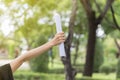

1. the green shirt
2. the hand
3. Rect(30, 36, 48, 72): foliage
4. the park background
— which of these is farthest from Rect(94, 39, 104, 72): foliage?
the green shirt

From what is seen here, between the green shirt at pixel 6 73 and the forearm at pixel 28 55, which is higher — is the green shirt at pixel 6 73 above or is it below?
below

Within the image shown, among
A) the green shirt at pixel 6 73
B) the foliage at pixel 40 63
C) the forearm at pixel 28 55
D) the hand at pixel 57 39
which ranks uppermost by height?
the foliage at pixel 40 63

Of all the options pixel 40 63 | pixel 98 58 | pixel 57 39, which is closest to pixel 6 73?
pixel 57 39

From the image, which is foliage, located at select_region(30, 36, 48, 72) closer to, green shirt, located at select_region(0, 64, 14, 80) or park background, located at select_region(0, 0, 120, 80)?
park background, located at select_region(0, 0, 120, 80)

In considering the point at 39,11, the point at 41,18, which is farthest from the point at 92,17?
the point at 41,18

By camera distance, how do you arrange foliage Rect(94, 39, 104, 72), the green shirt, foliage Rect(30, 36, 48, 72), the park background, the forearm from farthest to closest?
foliage Rect(94, 39, 104, 72), foliage Rect(30, 36, 48, 72), the park background, the forearm, the green shirt

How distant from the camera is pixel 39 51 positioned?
7.20ft

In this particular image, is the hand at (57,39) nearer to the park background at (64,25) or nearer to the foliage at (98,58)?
the park background at (64,25)

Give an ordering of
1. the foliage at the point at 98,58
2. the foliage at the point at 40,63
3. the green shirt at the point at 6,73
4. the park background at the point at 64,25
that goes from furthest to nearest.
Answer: the foliage at the point at 98,58 < the foliage at the point at 40,63 < the park background at the point at 64,25 < the green shirt at the point at 6,73

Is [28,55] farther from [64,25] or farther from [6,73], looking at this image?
[64,25]

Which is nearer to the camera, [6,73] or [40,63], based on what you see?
[6,73]

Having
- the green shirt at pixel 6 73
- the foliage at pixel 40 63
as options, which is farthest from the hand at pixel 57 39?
the foliage at pixel 40 63

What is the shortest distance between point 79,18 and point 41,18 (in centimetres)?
224

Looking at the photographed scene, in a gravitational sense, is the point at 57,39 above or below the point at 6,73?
above
